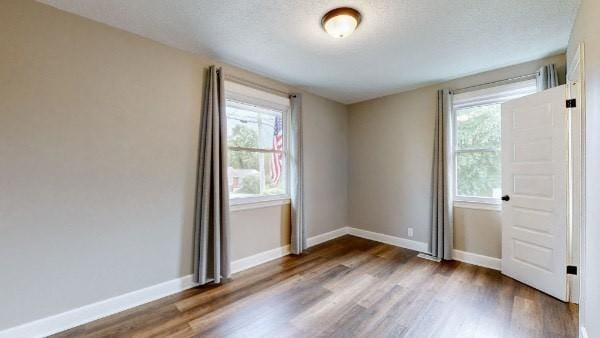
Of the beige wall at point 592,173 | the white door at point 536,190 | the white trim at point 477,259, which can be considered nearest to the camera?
the beige wall at point 592,173

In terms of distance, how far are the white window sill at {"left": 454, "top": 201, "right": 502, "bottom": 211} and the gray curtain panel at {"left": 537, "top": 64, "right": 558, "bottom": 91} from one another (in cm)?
137

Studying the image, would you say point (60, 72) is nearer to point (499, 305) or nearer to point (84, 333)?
point (84, 333)

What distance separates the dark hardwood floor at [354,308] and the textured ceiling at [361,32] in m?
2.46

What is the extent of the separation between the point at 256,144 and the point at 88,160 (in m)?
1.75

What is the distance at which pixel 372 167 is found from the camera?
4.36m

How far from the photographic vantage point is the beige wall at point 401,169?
127 inches

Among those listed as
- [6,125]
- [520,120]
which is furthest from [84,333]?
[520,120]

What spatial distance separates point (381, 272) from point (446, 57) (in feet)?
8.42

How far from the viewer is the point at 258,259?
3.30m

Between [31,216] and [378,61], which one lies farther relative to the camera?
[378,61]

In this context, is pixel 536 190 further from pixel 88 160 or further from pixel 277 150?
pixel 88 160

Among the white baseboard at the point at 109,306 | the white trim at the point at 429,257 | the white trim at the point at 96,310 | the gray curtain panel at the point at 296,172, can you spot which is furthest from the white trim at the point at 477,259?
the white trim at the point at 96,310

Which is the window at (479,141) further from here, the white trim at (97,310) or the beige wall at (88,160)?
the beige wall at (88,160)

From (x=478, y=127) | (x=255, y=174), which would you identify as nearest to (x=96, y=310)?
(x=255, y=174)
